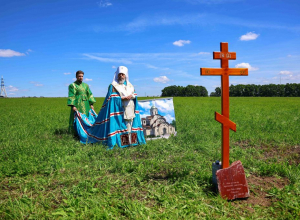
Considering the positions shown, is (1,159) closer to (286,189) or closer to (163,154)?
(163,154)

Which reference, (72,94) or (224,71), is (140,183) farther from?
(72,94)

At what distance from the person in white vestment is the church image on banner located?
100cm

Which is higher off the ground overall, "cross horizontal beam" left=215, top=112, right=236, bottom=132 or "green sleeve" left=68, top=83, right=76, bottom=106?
"green sleeve" left=68, top=83, right=76, bottom=106

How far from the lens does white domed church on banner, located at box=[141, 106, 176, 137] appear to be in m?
7.77

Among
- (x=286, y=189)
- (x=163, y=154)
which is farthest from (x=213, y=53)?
(x=163, y=154)

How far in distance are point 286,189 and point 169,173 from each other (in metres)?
2.00

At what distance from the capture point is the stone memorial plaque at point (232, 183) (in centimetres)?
366

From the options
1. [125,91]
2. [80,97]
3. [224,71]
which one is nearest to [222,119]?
[224,71]

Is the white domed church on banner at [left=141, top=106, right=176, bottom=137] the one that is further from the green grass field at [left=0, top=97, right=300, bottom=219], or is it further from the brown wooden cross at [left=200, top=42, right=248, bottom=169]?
the brown wooden cross at [left=200, top=42, right=248, bottom=169]

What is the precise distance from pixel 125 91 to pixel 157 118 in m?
1.79

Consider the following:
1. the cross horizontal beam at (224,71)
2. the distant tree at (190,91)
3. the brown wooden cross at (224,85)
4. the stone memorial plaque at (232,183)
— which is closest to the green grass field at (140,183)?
the stone memorial plaque at (232,183)

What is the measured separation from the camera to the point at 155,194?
12.1 feet

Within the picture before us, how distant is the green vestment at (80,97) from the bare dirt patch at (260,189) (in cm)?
582

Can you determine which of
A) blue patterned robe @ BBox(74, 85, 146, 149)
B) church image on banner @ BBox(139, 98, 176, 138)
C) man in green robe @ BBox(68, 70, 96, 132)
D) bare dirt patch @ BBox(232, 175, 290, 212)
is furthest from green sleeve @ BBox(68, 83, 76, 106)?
bare dirt patch @ BBox(232, 175, 290, 212)
